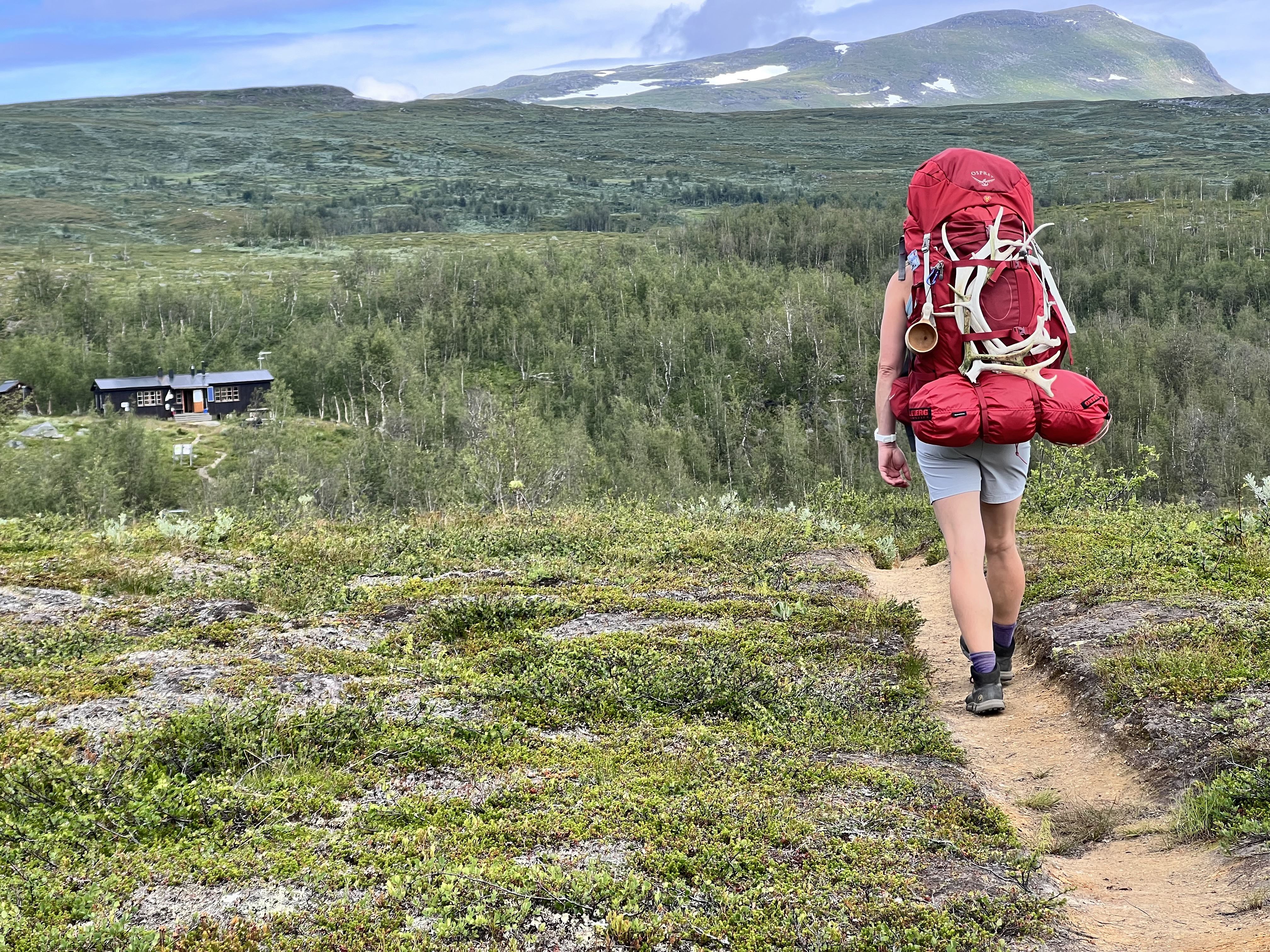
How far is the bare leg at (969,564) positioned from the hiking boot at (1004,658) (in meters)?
0.25

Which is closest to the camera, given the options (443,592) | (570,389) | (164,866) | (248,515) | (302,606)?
(164,866)

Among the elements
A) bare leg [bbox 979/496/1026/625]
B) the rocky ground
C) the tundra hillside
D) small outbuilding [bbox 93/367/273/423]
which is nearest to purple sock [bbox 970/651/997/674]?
bare leg [bbox 979/496/1026/625]

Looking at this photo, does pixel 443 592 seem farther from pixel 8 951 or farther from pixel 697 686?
pixel 8 951

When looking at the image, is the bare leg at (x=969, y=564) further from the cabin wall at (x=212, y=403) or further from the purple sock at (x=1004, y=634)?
the cabin wall at (x=212, y=403)

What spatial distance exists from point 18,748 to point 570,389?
127 meters

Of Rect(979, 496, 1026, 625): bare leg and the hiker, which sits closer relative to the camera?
the hiker

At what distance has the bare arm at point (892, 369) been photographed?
6160mm

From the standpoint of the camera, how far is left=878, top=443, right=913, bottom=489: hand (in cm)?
634

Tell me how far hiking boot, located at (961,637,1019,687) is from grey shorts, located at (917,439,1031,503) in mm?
1066

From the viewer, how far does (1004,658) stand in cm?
685

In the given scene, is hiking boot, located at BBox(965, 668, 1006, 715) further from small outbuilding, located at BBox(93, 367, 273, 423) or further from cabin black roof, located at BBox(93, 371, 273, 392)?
cabin black roof, located at BBox(93, 371, 273, 392)

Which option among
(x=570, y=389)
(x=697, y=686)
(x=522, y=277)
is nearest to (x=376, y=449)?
(x=570, y=389)

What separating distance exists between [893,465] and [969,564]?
0.81 metres

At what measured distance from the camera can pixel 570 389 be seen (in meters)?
131
